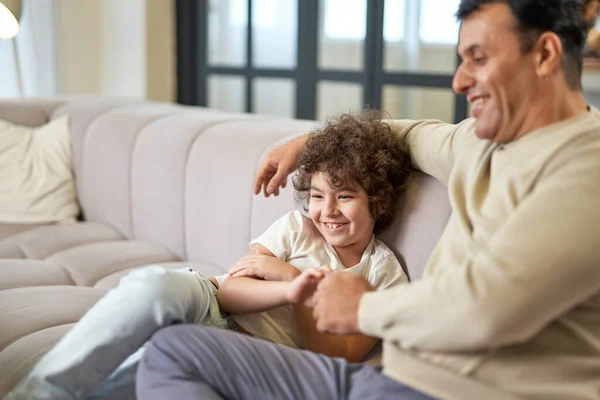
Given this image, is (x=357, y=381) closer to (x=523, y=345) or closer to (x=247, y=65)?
(x=523, y=345)

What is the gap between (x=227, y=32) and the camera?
4.12 metres

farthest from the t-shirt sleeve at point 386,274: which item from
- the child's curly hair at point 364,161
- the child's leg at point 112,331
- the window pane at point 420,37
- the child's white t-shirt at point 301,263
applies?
the window pane at point 420,37

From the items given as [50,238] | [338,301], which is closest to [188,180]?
[50,238]

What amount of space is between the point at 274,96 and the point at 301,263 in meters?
2.47

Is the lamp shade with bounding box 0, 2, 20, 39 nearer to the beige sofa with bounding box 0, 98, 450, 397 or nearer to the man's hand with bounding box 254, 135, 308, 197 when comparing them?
the beige sofa with bounding box 0, 98, 450, 397

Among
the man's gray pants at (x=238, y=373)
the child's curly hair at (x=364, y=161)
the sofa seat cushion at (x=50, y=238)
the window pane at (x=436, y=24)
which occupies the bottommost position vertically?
the sofa seat cushion at (x=50, y=238)

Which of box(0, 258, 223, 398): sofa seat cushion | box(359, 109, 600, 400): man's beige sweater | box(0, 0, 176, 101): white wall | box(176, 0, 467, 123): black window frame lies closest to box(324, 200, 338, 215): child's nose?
box(359, 109, 600, 400): man's beige sweater

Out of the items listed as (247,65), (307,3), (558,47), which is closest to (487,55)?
(558,47)

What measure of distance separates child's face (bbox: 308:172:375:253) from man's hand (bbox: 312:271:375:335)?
29cm

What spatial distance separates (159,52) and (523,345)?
317cm

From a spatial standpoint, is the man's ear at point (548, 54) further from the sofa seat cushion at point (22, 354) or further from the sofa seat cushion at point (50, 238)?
the sofa seat cushion at point (50, 238)

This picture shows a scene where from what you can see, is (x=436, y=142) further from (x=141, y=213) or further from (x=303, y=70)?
(x=303, y=70)

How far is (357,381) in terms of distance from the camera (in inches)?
51.1

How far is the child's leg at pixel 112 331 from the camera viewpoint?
4.54 ft
